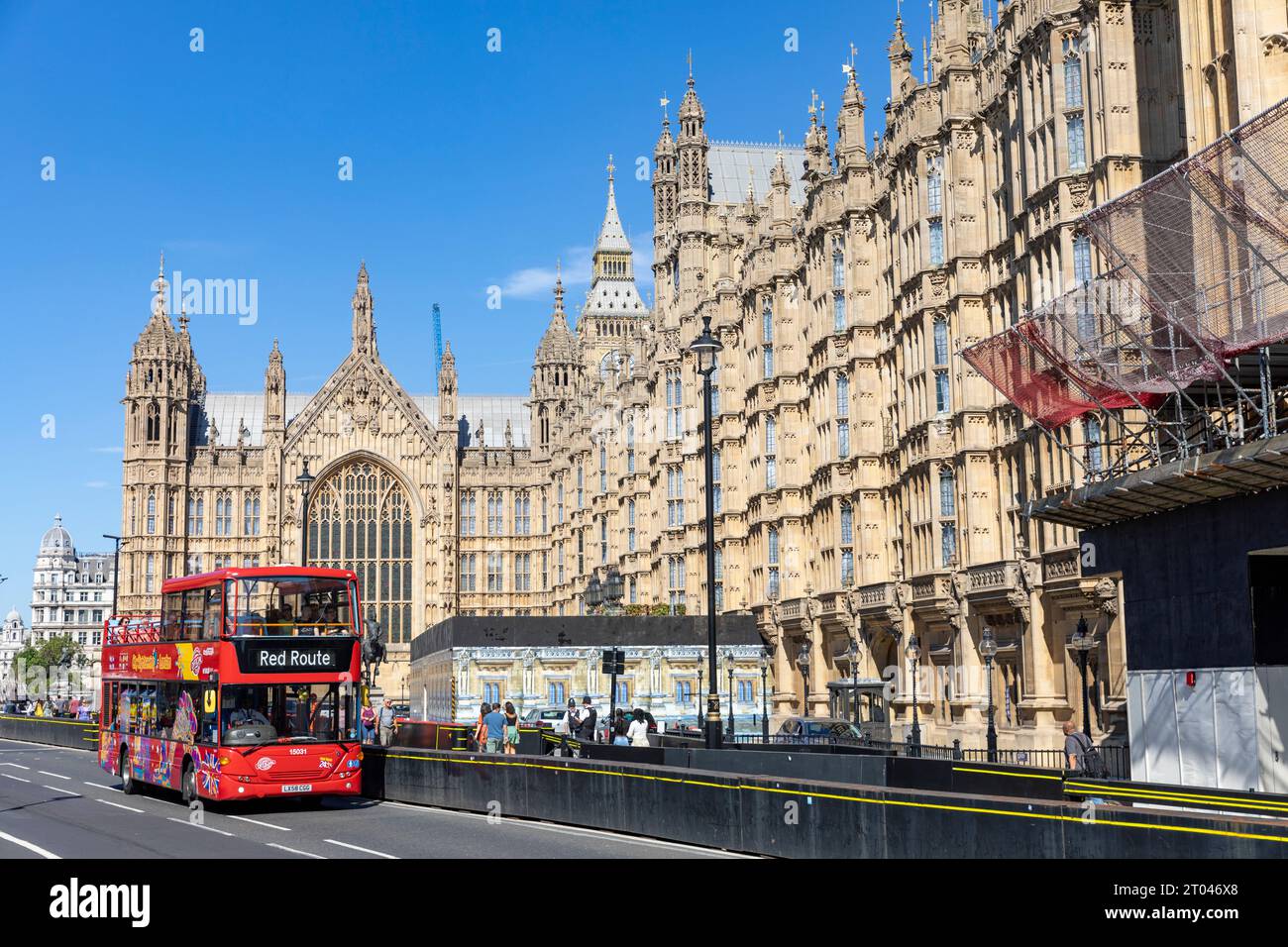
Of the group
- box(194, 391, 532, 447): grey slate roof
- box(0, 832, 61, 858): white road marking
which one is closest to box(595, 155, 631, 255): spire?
box(194, 391, 532, 447): grey slate roof

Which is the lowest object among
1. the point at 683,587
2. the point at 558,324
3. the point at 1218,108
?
the point at 683,587

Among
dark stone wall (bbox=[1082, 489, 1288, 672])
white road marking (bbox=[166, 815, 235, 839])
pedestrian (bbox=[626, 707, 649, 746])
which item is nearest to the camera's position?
dark stone wall (bbox=[1082, 489, 1288, 672])

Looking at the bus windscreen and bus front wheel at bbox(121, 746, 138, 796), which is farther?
bus front wheel at bbox(121, 746, 138, 796)

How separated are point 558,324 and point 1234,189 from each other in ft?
302

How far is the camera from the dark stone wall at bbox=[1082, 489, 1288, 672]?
21.9m

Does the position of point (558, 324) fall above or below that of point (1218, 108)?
above

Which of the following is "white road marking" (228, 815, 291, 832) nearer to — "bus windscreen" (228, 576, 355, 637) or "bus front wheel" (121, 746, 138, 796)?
"bus windscreen" (228, 576, 355, 637)

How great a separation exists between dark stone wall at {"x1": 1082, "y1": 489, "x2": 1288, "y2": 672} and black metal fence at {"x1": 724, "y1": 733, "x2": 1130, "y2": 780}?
150 inches

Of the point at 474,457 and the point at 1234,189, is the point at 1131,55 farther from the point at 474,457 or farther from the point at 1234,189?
the point at 474,457

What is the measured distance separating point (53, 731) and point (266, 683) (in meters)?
36.5

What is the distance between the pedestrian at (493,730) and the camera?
35344 mm

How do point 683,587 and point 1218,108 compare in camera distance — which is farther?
point 683,587

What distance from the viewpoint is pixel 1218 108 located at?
2784cm
